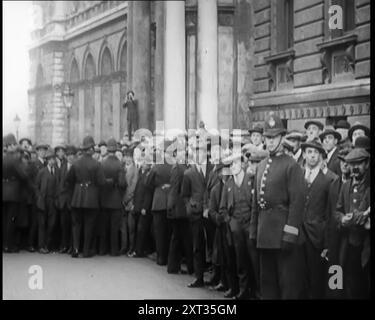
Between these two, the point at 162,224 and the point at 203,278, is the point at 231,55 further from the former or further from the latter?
the point at 203,278

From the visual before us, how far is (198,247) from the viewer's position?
10.3 metres

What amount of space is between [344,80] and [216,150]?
137 inches

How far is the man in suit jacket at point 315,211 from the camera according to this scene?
8039mm

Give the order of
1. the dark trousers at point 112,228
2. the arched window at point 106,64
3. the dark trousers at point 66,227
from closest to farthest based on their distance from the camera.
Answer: the dark trousers at point 112,228, the dark trousers at point 66,227, the arched window at point 106,64

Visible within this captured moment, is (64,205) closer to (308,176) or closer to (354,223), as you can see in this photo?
(308,176)

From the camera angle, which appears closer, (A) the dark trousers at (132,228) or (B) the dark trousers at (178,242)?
(B) the dark trousers at (178,242)

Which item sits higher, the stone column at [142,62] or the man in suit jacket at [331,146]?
the stone column at [142,62]

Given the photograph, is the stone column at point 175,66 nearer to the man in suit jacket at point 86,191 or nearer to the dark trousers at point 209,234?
the man in suit jacket at point 86,191

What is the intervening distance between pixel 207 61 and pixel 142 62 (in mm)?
3785

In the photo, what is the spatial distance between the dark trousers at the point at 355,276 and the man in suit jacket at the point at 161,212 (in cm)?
459

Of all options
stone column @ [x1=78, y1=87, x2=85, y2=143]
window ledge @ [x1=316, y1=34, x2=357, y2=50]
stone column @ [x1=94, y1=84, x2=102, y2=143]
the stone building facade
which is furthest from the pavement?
stone column @ [x1=78, y1=87, x2=85, y2=143]

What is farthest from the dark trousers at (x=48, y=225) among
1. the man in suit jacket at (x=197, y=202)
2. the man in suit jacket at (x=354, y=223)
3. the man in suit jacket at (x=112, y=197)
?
the man in suit jacket at (x=354, y=223)

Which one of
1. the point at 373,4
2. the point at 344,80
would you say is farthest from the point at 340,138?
the point at 344,80

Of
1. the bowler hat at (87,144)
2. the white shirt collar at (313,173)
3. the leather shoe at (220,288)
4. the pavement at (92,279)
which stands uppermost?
the bowler hat at (87,144)
